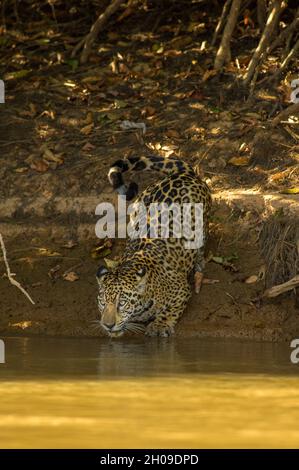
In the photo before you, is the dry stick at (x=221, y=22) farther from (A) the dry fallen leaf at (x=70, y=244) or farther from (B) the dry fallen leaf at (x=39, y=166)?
(A) the dry fallen leaf at (x=70, y=244)

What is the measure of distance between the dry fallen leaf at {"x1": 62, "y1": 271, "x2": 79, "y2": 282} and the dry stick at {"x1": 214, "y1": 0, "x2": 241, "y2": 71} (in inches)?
146

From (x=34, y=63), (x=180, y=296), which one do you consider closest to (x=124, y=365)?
(x=180, y=296)

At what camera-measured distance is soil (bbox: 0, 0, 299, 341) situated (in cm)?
1202

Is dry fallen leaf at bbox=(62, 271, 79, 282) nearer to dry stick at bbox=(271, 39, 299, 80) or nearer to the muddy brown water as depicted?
the muddy brown water

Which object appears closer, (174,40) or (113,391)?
(113,391)

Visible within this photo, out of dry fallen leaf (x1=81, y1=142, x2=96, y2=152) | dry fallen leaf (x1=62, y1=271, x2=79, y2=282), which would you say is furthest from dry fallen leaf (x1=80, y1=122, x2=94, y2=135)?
dry fallen leaf (x1=62, y1=271, x2=79, y2=282)

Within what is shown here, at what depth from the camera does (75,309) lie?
1206cm

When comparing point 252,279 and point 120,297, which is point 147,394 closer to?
point 120,297

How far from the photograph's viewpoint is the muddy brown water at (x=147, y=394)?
7309 mm

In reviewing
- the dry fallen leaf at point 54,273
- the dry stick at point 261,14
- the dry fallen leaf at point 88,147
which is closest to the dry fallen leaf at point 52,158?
the dry fallen leaf at point 88,147

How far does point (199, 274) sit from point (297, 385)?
11.0 feet

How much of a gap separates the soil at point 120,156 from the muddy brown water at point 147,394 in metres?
0.61

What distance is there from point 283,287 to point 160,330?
116 centimetres

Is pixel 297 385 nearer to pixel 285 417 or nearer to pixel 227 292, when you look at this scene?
pixel 285 417
